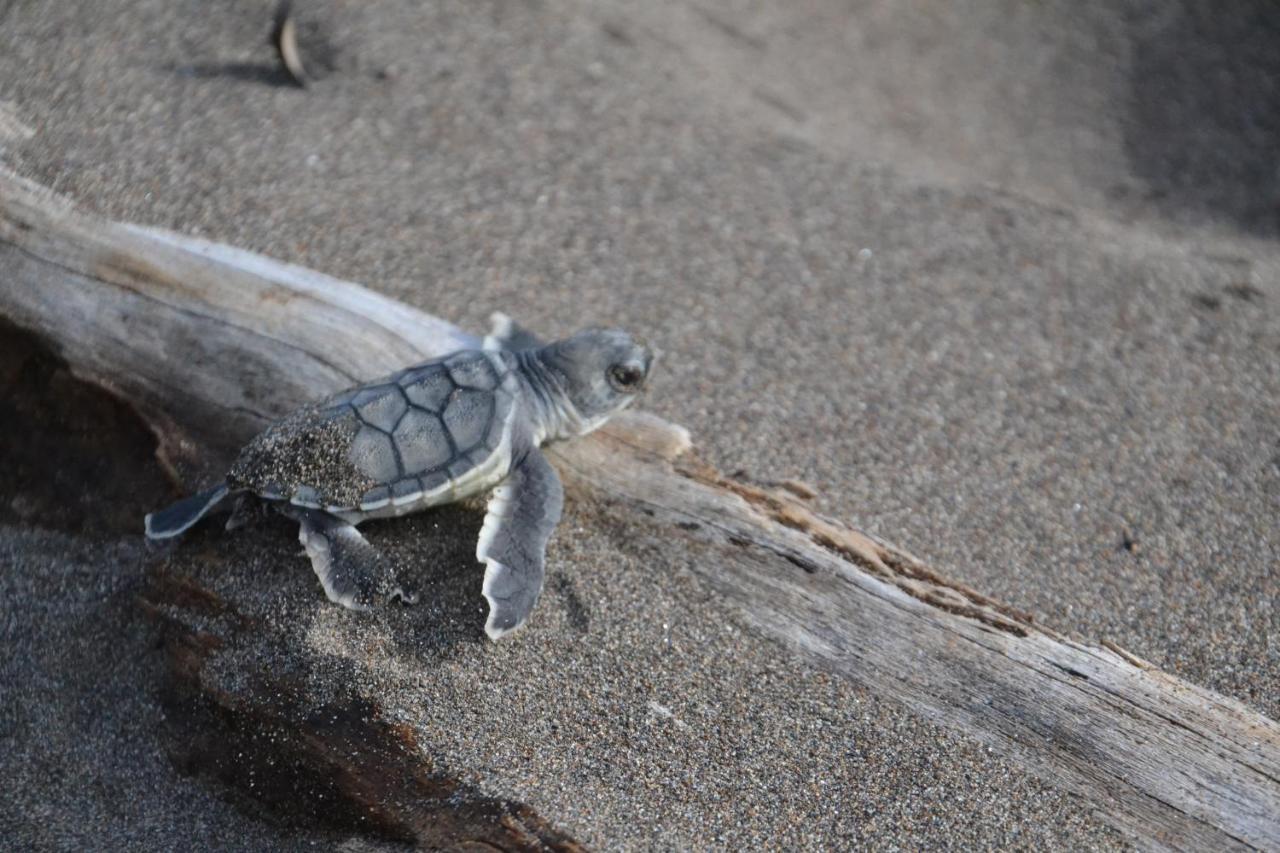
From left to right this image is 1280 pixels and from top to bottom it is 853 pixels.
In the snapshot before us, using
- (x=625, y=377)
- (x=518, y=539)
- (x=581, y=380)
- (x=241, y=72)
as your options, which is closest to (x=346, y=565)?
(x=518, y=539)

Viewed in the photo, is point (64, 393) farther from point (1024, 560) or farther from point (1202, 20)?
point (1202, 20)

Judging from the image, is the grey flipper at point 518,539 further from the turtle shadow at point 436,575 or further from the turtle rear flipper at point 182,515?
the turtle rear flipper at point 182,515

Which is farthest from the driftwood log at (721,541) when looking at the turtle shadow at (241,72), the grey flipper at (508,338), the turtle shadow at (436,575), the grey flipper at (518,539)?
the turtle shadow at (241,72)

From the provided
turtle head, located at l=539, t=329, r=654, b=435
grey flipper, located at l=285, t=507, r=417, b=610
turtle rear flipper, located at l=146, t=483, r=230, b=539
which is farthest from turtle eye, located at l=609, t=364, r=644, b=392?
turtle rear flipper, located at l=146, t=483, r=230, b=539

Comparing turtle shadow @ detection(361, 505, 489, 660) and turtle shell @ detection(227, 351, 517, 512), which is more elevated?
turtle shell @ detection(227, 351, 517, 512)

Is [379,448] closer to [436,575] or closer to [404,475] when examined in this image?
[404,475]

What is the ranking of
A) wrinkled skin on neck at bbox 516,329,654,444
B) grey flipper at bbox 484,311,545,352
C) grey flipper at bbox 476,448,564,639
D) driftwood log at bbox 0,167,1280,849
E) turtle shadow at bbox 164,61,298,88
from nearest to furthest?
1. driftwood log at bbox 0,167,1280,849
2. grey flipper at bbox 476,448,564,639
3. wrinkled skin on neck at bbox 516,329,654,444
4. grey flipper at bbox 484,311,545,352
5. turtle shadow at bbox 164,61,298,88

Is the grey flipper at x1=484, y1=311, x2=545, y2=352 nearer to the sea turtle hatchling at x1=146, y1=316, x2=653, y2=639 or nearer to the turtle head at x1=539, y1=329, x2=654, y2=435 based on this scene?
the turtle head at x1=539, y1=329, x2=654, y2=435

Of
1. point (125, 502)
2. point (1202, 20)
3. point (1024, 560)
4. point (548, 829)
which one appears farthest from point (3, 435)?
point (1202, 20)

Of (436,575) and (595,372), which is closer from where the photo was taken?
(436,575)
